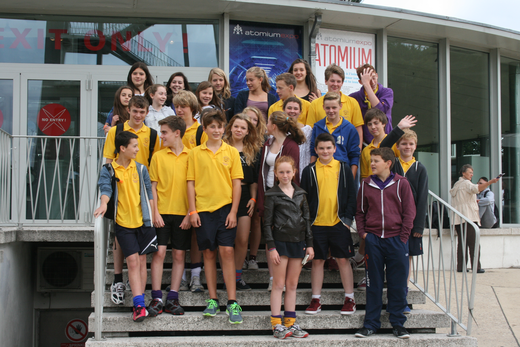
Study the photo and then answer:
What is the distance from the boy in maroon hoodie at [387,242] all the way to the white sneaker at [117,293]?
2.00 metres

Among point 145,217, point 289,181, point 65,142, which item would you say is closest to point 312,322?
point 289,181

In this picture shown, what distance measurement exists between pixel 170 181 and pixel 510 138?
7.78m

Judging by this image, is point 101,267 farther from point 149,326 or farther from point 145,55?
point 145,55

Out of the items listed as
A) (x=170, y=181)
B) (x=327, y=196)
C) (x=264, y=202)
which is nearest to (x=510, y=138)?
(x=327, y=196)

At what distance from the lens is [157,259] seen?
3.86 meters

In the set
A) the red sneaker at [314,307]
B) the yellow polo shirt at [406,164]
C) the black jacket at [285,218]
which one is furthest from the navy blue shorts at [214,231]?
the yellow polo shirt at [406,164]

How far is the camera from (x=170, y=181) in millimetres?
3982

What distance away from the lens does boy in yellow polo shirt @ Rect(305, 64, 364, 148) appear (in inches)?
187

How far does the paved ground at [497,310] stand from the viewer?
14.8 feet

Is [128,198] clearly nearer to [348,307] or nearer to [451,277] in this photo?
[348,307]

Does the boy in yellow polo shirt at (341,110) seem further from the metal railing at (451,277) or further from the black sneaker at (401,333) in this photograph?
the black sneaker at (401,333)

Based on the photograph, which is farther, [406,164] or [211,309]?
[406,164]

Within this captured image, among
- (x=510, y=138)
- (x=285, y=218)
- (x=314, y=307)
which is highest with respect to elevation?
(x=510, y=138)

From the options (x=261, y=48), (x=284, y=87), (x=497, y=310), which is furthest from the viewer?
(x=261, y=48)
